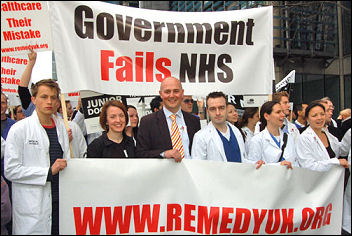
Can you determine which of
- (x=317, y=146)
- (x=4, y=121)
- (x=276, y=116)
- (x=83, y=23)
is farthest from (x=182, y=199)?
(x=4, y=121)

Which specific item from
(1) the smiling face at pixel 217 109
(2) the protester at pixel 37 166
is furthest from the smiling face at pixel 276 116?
(2) the protester at pixel 37 166

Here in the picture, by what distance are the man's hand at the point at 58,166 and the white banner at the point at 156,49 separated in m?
0.70

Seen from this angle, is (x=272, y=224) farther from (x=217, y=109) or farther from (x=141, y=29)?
(x=141, y=29)

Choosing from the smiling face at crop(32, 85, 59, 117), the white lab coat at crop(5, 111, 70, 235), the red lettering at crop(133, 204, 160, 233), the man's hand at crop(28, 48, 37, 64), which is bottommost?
the red lettering at crop(133, 204, 160, 233)

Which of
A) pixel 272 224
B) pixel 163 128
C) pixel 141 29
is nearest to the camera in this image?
pixel 272 224

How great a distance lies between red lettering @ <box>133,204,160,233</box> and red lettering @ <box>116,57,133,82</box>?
127 centimetres

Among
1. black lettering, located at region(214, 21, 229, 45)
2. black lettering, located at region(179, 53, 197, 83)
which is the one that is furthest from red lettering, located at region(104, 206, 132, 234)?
black lettering, located at region(214, 21, 229, 45)

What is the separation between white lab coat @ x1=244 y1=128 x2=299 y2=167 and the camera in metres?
3.66

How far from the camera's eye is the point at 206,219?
9.91 ft

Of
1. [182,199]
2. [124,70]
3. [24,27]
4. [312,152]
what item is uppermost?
[24,27]

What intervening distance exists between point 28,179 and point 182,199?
4.29 feet

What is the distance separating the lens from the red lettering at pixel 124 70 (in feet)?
11.2

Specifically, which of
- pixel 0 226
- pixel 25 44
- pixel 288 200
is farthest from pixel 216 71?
pixel 0 226

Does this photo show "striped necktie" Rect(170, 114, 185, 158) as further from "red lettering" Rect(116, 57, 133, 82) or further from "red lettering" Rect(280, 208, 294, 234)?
"red lettering" Rect(280, 208, 294, 234)
